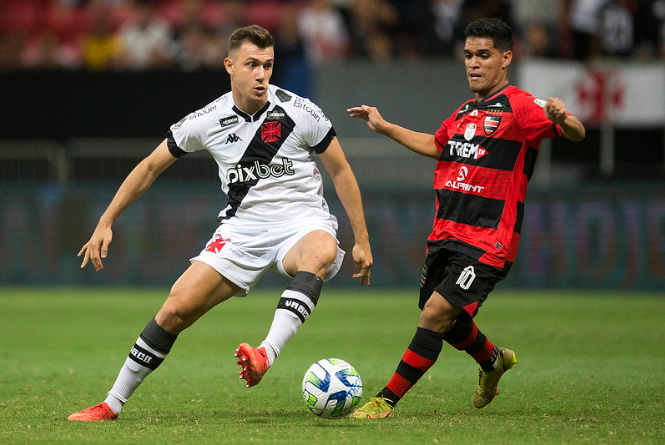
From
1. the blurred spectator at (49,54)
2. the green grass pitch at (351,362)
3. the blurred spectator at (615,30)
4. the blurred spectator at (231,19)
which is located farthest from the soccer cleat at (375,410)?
the blurred spectator at (49,54)

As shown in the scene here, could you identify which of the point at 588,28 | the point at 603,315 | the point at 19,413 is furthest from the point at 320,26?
the point at 19,413

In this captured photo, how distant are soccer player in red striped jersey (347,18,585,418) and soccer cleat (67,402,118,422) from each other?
1572mm

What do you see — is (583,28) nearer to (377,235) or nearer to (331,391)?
(377,235)

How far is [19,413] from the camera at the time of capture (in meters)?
6.18

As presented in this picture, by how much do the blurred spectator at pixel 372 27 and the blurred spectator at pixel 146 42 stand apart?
3.44 metres

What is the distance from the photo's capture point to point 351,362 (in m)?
8.87

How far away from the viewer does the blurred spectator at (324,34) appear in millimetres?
17266

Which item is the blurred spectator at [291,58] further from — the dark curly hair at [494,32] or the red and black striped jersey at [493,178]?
the red and black striped jersey at [493,178]

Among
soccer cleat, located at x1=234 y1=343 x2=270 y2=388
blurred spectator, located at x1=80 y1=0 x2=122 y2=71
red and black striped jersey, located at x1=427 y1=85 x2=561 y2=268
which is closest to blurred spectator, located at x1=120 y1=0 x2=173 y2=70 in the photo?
blurred spectator, located at x1=80 y1=0 x2=122 y2=71

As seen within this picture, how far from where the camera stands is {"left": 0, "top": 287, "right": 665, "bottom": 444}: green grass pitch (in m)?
5.46

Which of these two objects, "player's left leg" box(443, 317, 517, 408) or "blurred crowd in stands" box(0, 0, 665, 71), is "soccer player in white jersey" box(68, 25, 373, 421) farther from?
"blurred crowd in stands" box(0, 0, 665, 71)

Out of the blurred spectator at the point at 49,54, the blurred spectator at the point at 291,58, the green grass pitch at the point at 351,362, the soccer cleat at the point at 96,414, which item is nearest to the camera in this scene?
the green grass pitch at the point at 351,362

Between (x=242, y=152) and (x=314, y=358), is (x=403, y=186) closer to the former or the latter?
(x=314, y=358)

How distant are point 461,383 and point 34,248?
1072cm
